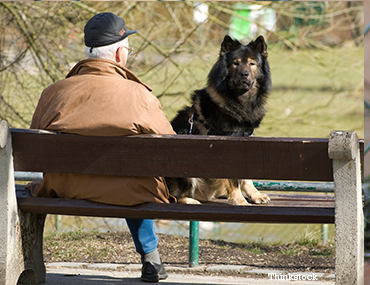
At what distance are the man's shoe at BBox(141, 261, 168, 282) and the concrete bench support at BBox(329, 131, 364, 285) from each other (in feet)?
4.32

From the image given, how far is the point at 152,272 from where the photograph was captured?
3.24m

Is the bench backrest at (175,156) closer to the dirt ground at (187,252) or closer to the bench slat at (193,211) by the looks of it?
the bench slat at (193,211)

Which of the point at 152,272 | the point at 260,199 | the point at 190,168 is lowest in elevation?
the point at 152,272

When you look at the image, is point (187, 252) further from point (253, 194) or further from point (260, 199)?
point (260, 199)

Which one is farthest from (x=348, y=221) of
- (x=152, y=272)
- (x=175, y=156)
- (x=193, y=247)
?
(x=193, y=247)

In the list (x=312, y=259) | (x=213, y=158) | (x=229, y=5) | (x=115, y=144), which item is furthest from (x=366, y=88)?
(x=229, y=5)

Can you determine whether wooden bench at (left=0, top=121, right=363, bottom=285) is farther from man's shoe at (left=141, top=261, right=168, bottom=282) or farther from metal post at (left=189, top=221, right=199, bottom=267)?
metal post at (left=189, top=221, right=199, bottom=267)

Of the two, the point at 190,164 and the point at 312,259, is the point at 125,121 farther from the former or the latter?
the point at 312,259

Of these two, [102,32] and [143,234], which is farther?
[143,234]

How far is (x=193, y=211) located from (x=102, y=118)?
671 mm

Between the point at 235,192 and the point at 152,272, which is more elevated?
the point at 235,192

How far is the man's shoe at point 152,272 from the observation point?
127 inches

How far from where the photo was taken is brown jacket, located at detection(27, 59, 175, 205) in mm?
2539

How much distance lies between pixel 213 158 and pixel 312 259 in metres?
2.18
